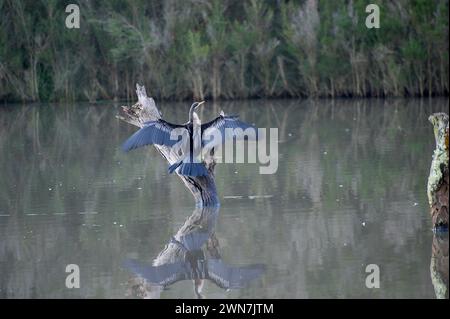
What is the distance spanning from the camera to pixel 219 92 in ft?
91.8

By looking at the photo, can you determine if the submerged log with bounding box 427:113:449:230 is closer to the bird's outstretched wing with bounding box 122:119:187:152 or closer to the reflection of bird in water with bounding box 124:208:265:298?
the reflection of bird in water with bounding box 124:208:265:298

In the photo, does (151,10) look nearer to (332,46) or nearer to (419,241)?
(332,46)

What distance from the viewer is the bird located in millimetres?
10344

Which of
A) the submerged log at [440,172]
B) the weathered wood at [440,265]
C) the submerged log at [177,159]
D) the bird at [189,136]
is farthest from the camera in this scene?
the submerged log at [177,159]

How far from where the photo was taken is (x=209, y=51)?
2788cm

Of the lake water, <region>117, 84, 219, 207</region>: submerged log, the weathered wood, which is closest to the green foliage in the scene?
the lake water

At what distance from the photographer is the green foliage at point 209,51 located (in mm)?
26922

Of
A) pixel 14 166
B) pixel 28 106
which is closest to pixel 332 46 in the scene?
pixel 28 106

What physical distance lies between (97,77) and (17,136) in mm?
9790

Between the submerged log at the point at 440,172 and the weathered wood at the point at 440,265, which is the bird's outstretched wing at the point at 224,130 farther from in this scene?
the weathered wood at the point at 440,265

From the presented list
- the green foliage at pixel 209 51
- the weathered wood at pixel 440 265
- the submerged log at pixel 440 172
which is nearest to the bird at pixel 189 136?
the submerged log at pixel 440 172

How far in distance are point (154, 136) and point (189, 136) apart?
33cm

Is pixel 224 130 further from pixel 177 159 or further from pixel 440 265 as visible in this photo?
pixel 440 265

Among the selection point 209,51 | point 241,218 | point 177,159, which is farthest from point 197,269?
point 209,51
